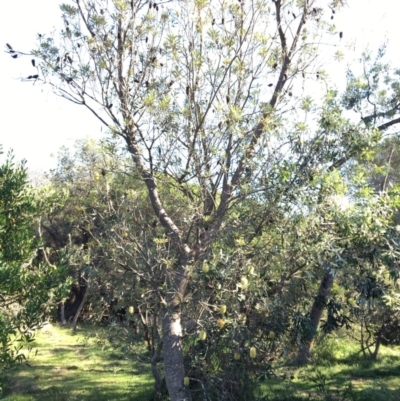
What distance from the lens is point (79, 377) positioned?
1034 centimetres

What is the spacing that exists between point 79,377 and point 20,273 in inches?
256

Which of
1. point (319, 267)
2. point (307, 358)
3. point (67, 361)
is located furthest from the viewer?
point (67, 361)

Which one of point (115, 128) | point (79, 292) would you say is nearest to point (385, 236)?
point (115, 128)

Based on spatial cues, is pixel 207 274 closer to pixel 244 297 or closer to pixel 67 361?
pixel 244 297

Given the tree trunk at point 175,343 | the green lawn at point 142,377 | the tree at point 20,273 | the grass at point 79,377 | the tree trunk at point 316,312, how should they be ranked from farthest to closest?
the grass at point 79,377
the green lawn at point 142,377
the tree trunk at point 316,312
the tree trunk at point 175,343
the tree at point 20,273

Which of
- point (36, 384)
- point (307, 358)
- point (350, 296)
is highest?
point (350, 296)

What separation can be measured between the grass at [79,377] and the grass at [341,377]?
2.52 metres

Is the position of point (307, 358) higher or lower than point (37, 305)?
lower

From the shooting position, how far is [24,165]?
219 inches

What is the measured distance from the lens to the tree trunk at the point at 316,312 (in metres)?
5.96

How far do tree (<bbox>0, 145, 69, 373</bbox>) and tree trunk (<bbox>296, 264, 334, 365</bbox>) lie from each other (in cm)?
315

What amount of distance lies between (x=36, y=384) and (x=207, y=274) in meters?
6.11

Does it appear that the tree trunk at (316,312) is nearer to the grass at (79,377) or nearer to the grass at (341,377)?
the grass at (341,377)

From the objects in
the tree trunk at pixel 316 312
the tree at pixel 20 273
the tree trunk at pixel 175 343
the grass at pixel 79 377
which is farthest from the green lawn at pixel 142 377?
the tree at pixel 20 273
